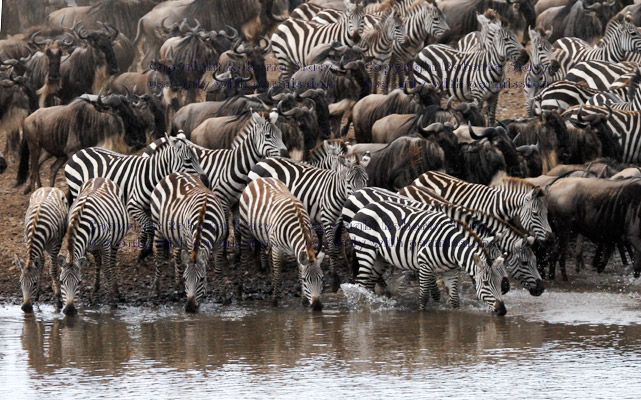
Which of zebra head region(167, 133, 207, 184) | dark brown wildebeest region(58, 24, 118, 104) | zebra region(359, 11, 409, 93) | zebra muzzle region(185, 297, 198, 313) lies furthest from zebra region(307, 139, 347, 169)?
dark brown wildebeest region(58, 24, 118, 104)

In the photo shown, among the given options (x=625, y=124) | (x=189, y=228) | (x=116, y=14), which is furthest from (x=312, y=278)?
(x=116, y=14)

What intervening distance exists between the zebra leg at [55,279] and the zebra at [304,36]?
9732 millimetres

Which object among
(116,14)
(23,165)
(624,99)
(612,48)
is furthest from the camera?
(116,14)

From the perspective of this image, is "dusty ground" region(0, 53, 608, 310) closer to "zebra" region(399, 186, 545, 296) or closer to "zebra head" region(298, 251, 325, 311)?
"zebra head" region(298, 251, 325, 311)

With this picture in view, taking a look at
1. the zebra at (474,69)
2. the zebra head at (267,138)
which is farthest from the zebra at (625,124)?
the zebra head at (267,138)

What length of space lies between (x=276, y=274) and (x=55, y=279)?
2366 mm

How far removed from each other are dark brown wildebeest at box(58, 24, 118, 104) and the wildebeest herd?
3cm

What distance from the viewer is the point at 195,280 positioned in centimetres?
1477

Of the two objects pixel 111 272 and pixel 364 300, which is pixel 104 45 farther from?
pixel 364 300

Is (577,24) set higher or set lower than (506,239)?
higher

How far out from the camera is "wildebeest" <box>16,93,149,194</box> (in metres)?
20.0

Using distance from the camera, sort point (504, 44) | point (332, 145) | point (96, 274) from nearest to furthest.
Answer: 1. point (96, 274)
2. point (332, 145)
3. point (504, 44)

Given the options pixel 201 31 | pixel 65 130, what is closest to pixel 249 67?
pixel 201 31

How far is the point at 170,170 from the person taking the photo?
17500 mm
